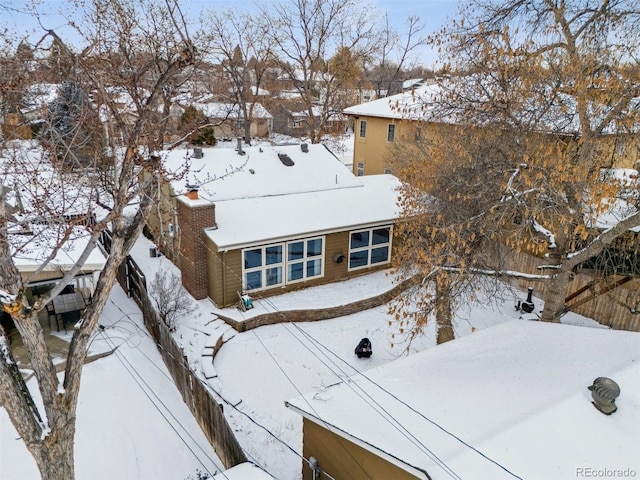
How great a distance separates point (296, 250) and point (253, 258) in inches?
54.1

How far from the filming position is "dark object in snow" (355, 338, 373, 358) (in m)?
11.5

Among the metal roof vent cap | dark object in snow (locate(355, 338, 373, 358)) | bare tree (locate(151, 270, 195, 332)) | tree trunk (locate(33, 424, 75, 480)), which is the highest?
the metal roof vent cap

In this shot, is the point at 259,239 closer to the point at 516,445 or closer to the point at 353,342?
the point at 353,342

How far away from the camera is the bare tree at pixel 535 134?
8234mm

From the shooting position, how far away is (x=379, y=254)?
52.1 ft

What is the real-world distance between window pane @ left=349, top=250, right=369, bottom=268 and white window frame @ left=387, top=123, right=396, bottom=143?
1005 centimetres

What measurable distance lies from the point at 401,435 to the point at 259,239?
307 inches

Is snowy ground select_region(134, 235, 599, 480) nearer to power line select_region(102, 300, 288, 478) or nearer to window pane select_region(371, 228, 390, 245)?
power line select_region(102, 300, 288, 478)

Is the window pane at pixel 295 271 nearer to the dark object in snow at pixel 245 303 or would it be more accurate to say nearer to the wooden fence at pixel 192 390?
the dark object in snow at pixel 245 303

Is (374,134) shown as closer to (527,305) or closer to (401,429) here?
(527,305)

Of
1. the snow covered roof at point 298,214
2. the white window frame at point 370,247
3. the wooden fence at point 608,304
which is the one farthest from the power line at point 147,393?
the wooden fence at point 608,304

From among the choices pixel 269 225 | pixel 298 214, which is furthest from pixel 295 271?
pixel 298 214

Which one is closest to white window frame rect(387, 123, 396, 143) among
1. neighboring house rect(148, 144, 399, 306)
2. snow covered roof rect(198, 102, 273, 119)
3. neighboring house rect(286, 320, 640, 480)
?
neighboring house rect(148, 144, 399, 306)

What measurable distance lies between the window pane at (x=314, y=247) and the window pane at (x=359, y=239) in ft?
4.07
